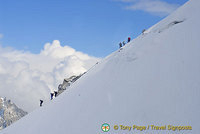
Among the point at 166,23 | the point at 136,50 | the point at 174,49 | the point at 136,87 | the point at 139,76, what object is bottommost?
the point at 136,87

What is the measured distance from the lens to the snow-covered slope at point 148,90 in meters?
15.5

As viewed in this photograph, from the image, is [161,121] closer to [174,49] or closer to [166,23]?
[174,49]

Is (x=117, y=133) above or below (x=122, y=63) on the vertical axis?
below

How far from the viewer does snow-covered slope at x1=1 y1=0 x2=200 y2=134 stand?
1547 cm

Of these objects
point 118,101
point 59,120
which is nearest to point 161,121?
point 118,101

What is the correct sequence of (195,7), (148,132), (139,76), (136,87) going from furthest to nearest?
1. (195,7)
2. (139,76)
3. (136,87)
4. (148,132)

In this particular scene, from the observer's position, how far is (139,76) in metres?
20.8

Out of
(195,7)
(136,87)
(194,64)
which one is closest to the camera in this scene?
(194,64)

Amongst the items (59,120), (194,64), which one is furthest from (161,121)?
(59,120)

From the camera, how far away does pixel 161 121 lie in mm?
14812

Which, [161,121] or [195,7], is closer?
[161,121]

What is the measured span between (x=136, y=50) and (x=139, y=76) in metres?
5.69

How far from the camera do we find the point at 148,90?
18188 mm

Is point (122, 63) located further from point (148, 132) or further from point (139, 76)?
point (148, 132)
